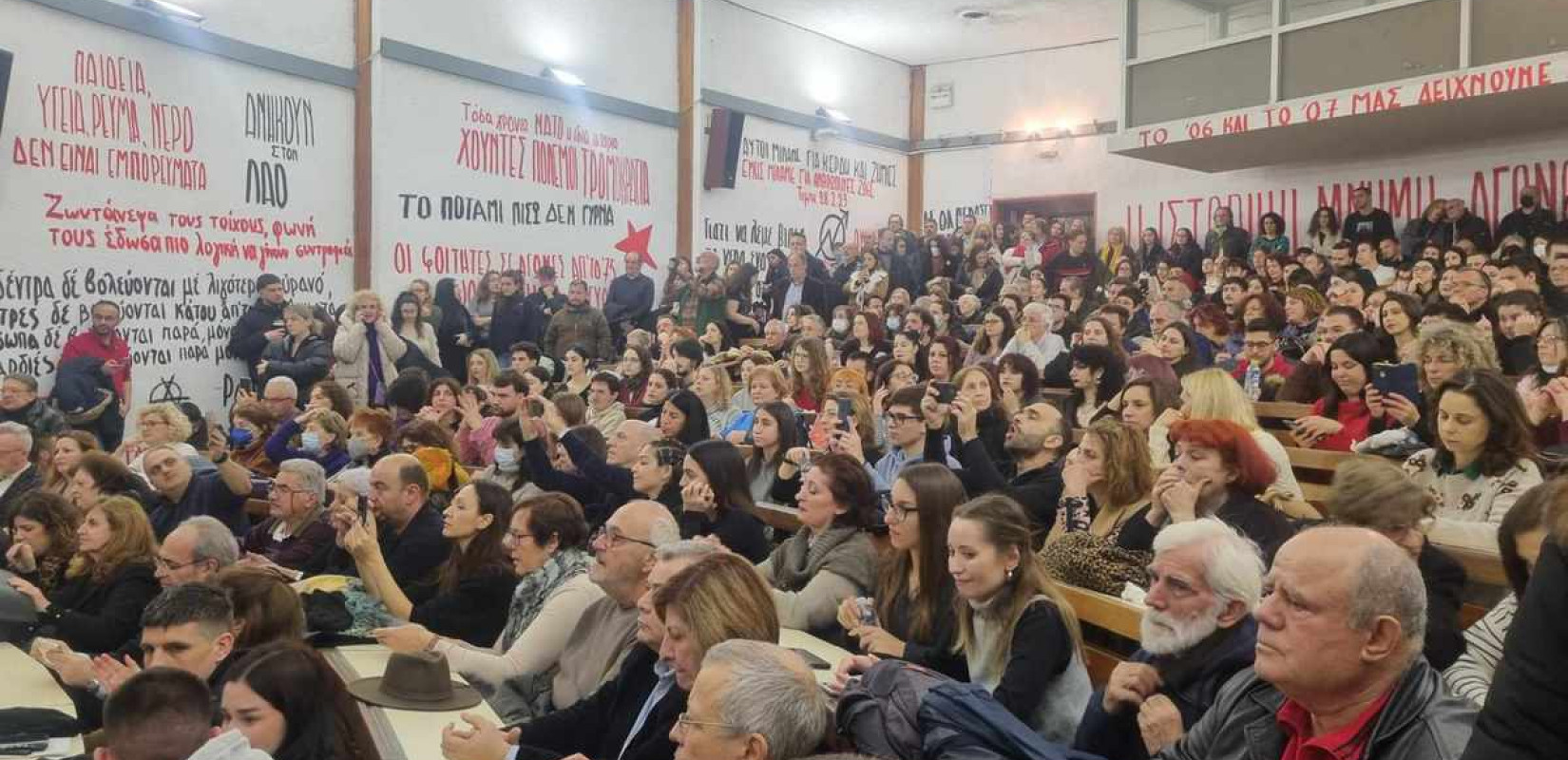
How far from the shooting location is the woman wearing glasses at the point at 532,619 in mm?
4113

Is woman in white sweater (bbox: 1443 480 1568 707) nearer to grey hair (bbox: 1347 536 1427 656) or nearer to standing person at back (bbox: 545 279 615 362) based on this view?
grey hair (bbox: 1347 536 1427 656)

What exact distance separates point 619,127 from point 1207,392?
10688mm

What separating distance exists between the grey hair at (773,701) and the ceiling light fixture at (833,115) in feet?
51.1

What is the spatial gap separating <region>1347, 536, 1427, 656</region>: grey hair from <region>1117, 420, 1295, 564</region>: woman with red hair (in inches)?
78.0

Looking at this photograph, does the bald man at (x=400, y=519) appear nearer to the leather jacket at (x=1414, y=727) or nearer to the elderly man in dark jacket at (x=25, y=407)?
the leather jacket at (x=1414, y=727)

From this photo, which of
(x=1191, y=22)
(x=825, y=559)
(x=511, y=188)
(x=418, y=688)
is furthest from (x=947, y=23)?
(x=418, y=688)

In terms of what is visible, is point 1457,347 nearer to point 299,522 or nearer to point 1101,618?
point 1101,618

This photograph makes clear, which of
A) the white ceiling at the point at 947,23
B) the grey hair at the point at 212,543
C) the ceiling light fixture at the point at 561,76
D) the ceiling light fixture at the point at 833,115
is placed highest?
the white ceiling at the point at 947,23

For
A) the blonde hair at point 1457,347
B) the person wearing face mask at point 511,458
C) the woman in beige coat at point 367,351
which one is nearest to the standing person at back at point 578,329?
the woman in beige coat at point 367,351

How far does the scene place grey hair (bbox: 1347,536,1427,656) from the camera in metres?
2.03

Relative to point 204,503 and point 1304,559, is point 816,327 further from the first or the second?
point 1304,559

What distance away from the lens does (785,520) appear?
5.57 metres

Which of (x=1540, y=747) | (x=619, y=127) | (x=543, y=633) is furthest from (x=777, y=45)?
(x=1540, y=747)

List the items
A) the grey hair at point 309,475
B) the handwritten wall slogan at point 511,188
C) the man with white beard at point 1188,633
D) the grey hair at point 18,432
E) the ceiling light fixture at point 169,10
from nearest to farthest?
the man with white beard at point 1188,633, the grey hair at point 309,475, the grey hair at point 18,432, the ceiling light fixture at point 169,10, the handwritten wall slogan at point 511,188
